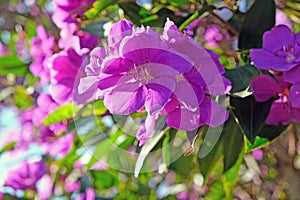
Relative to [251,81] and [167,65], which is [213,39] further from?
[167,65]

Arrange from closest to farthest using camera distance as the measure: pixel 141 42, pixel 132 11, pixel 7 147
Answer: pixel 141 42 < pixel 132 11 < pixel 7 147

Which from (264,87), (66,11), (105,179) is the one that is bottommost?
(105,179)

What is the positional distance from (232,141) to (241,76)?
177 millimetres

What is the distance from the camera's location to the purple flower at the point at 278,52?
90cm

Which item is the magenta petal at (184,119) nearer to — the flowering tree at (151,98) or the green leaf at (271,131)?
the flowering tree at (151,98)

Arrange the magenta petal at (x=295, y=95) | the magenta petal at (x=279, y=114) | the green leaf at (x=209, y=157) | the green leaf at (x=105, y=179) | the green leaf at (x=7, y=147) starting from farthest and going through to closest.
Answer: the green leaf at (x=7, y=147) < the green leaf at (x=105, y=179) < the green leaf at (x=209, y=157) < the magenta petal at (x=279, y=114) < the magenta petal at (x=295, y=95)

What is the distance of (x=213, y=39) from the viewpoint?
63.1 inches

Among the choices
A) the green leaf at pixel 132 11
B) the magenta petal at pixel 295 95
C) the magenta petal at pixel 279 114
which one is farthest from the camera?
the green leaf at pixel 132 11

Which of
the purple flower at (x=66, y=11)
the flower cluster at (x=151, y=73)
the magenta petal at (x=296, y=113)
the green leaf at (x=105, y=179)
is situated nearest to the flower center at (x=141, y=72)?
the flower cluster at (x=151, y=73)

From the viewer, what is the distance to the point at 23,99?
69.4 inches

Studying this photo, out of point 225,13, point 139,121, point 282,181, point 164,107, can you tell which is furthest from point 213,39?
point 164,107

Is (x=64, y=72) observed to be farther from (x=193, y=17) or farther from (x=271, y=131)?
(x=271, y=131)

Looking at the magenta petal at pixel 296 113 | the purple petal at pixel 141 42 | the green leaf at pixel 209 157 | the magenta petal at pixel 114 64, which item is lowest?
the green leaf at pixel 209 157

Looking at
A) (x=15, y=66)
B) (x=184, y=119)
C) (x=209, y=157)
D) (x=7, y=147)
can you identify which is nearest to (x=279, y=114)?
(x=209, y=157)
